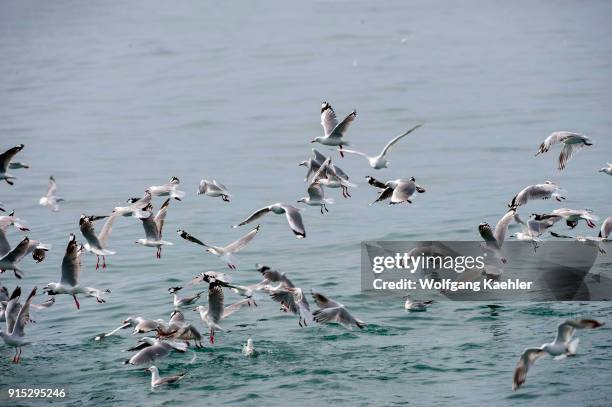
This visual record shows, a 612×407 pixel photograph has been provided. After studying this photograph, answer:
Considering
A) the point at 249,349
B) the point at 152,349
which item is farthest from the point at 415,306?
the point at 152,349

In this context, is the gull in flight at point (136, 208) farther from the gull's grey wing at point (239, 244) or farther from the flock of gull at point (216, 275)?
the gull's grey wing at point (239, 244)

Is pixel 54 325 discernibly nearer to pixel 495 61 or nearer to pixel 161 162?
pixel 161 162

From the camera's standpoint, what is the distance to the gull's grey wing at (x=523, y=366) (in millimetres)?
14719

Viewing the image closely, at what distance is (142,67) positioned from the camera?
193ft

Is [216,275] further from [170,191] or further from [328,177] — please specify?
[328,177]

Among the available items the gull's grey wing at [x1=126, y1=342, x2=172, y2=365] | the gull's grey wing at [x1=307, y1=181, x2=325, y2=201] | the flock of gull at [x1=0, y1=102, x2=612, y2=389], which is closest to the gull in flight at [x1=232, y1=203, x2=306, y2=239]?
the flock of gull at [x1=0, y1=102, x2=612, y2=389]

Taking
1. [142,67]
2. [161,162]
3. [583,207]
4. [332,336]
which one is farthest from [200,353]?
[142,67]

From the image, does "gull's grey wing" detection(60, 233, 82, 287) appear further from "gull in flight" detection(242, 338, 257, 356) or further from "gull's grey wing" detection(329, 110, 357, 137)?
"gull's grey wing" detection(329, 110, 357, 137)

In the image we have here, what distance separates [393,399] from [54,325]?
7.74m

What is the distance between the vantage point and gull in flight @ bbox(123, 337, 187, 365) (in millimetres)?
16608

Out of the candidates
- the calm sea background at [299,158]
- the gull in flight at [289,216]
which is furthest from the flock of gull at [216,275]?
the calm sea background at [299,158]

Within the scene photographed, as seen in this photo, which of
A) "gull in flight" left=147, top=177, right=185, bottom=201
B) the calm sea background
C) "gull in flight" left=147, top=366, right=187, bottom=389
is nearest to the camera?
"gull in flight" left=147, top=366, right=187, bottom=389

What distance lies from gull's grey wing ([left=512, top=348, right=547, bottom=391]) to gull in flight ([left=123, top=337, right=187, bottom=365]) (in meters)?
5.30

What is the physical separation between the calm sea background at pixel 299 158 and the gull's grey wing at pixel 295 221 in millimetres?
2063
